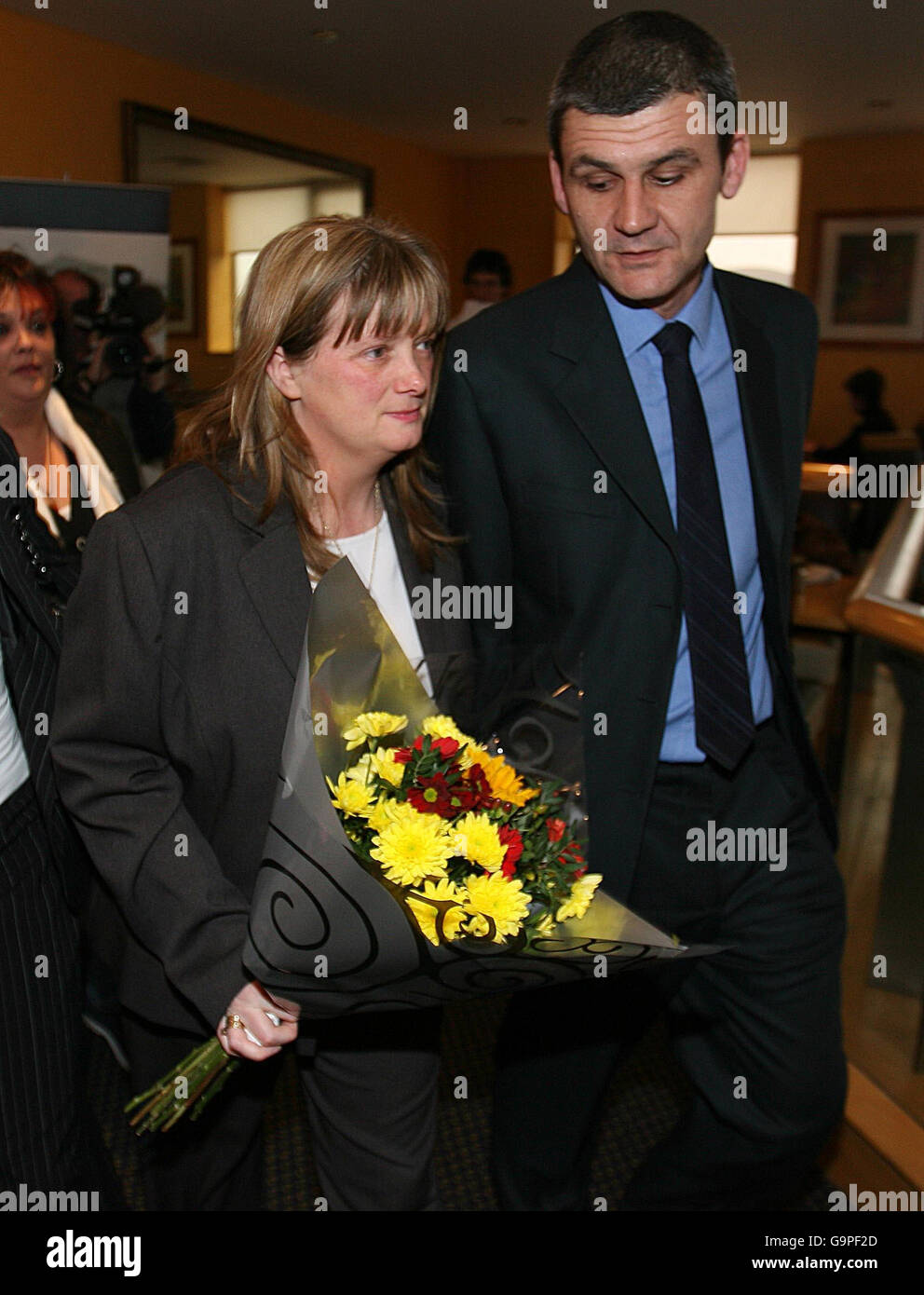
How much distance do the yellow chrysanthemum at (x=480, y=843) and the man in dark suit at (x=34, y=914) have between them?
0.57m

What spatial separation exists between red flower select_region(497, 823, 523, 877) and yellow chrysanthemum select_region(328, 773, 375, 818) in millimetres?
141

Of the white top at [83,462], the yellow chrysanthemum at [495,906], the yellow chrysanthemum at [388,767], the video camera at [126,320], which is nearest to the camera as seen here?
the yellow chrysanthemum at [495,906]

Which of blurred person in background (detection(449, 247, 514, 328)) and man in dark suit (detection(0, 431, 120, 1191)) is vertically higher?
blurred person in background (detection(449, 247, 514, 328))

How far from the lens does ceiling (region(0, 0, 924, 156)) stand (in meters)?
5.87

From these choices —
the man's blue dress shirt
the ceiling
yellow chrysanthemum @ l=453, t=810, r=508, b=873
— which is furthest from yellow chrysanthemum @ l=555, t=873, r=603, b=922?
the ceiling

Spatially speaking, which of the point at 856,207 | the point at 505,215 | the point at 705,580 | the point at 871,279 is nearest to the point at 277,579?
the point at 705,580

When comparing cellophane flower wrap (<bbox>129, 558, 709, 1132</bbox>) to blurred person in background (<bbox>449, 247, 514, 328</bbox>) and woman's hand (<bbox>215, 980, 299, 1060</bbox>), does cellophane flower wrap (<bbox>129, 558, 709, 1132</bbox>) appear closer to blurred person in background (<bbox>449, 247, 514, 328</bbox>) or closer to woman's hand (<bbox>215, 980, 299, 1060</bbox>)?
woman's hand (<bbox>215, 980, 299, 1060</bbox>)

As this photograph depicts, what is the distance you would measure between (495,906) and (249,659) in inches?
19.8

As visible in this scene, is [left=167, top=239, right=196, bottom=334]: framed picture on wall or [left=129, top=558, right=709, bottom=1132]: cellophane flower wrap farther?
[left=167, top=239, right=196, bottom=334]: framed picture on wall

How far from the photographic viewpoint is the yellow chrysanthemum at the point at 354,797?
1237 mm

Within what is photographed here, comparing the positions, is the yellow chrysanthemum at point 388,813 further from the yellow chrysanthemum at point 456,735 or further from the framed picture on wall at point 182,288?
the framed picture on wall at point 182,288

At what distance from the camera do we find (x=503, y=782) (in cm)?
130

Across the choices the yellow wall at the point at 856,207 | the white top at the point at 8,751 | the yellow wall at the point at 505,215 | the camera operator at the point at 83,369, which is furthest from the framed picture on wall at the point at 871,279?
the white top at the point at 8,751
